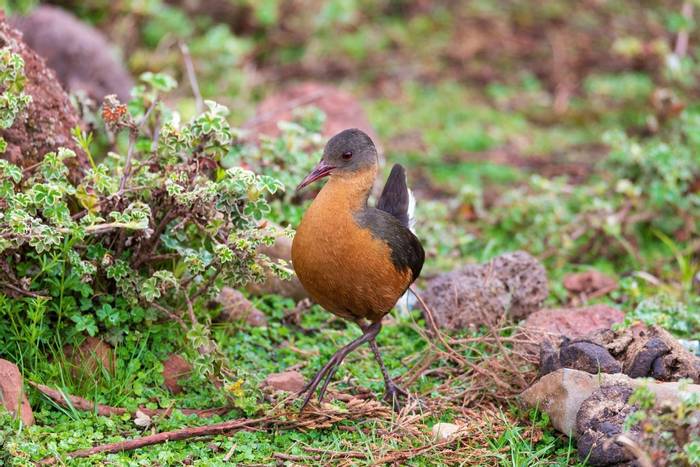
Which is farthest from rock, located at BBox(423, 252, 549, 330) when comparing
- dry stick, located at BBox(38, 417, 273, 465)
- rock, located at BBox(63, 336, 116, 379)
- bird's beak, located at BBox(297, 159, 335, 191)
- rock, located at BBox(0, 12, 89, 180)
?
rock, located at BBox(0, 12, 89, 180)

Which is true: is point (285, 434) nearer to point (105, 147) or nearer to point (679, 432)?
point (679, 432)

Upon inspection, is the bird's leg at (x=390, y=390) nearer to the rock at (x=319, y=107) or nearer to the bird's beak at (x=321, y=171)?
the bird's beak at (x=321, y=171)

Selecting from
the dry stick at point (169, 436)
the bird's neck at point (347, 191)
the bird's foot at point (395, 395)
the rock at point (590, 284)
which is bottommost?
the rock at point (590, 284)

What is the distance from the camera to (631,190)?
21.7 ft

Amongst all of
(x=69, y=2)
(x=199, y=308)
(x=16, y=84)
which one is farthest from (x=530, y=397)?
(x=69, y=2)

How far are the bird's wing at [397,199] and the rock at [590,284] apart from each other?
151 cm

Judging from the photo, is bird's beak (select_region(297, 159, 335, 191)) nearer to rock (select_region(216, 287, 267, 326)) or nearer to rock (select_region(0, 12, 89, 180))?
rock (select_region(216, 287, 267, 326))

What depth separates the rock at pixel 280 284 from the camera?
543cm

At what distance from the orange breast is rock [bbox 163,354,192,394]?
75 cm

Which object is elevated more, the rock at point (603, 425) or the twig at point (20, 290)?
the twig at point (20, 290)

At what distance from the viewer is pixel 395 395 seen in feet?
14.9

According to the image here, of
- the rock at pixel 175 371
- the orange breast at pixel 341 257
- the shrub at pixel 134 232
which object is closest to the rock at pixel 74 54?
the shrub at pixel 134 232

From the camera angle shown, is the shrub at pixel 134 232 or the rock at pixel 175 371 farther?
the rock at pixel 175 371

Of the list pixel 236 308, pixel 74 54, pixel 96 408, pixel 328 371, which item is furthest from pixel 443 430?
pixel 74 54
